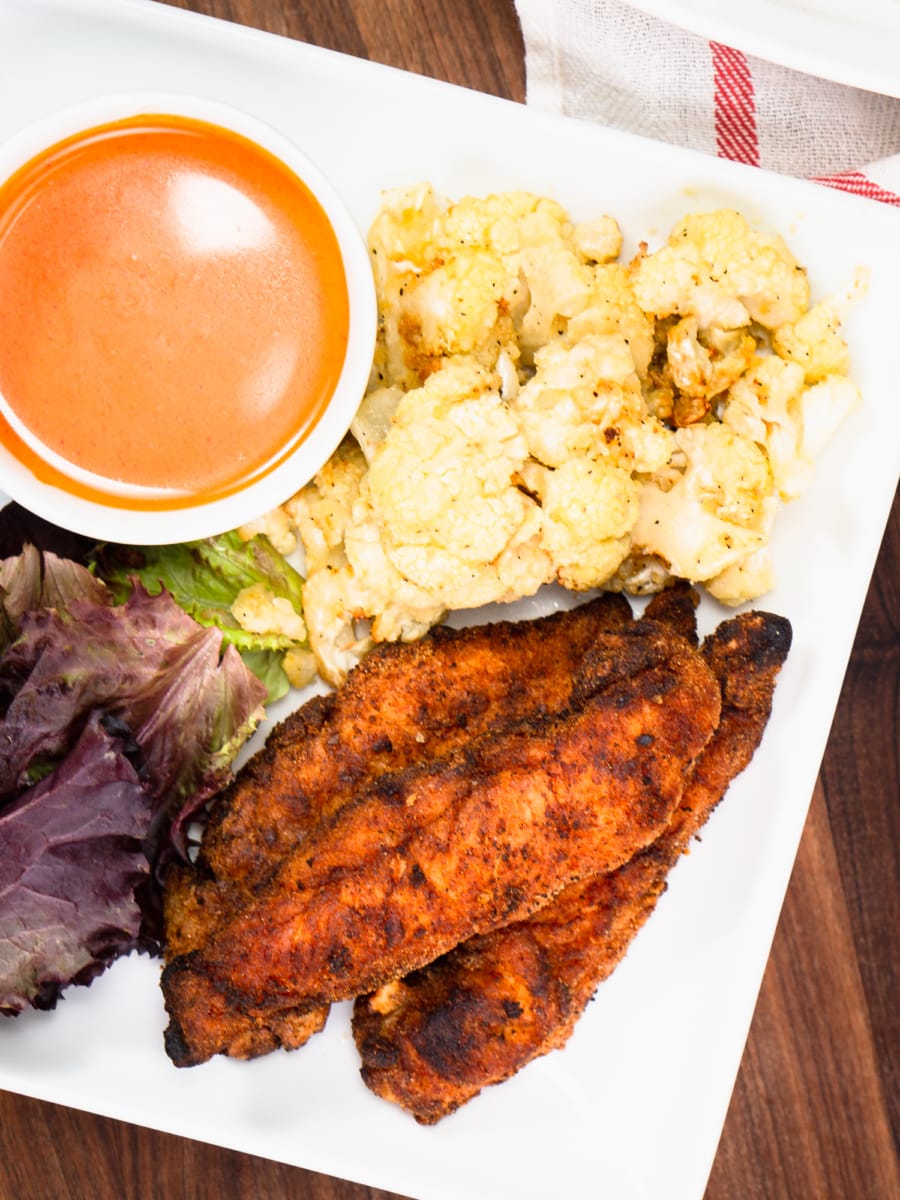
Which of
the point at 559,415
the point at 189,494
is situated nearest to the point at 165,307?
the point at 189,494

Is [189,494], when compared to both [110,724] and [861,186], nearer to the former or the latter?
[110,724]

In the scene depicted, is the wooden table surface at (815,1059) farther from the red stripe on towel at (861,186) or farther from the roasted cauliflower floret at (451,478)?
the roasted cauliflower floret at (451,478)

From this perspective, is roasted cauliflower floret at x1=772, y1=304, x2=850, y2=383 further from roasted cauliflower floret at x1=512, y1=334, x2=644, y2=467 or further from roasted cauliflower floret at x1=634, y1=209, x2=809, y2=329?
roasted cauliflower floret at x1=512, y1=334, x2=644, y2=467

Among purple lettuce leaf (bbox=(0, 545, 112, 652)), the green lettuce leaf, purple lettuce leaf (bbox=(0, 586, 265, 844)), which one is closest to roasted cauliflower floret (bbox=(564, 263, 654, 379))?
the green lettuce leaf

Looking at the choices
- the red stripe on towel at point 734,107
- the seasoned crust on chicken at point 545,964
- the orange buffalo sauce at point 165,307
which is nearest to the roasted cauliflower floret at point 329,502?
the orange buffalo sauce at point 165,307

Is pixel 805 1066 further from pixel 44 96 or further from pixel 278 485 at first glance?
pixel 44 96
